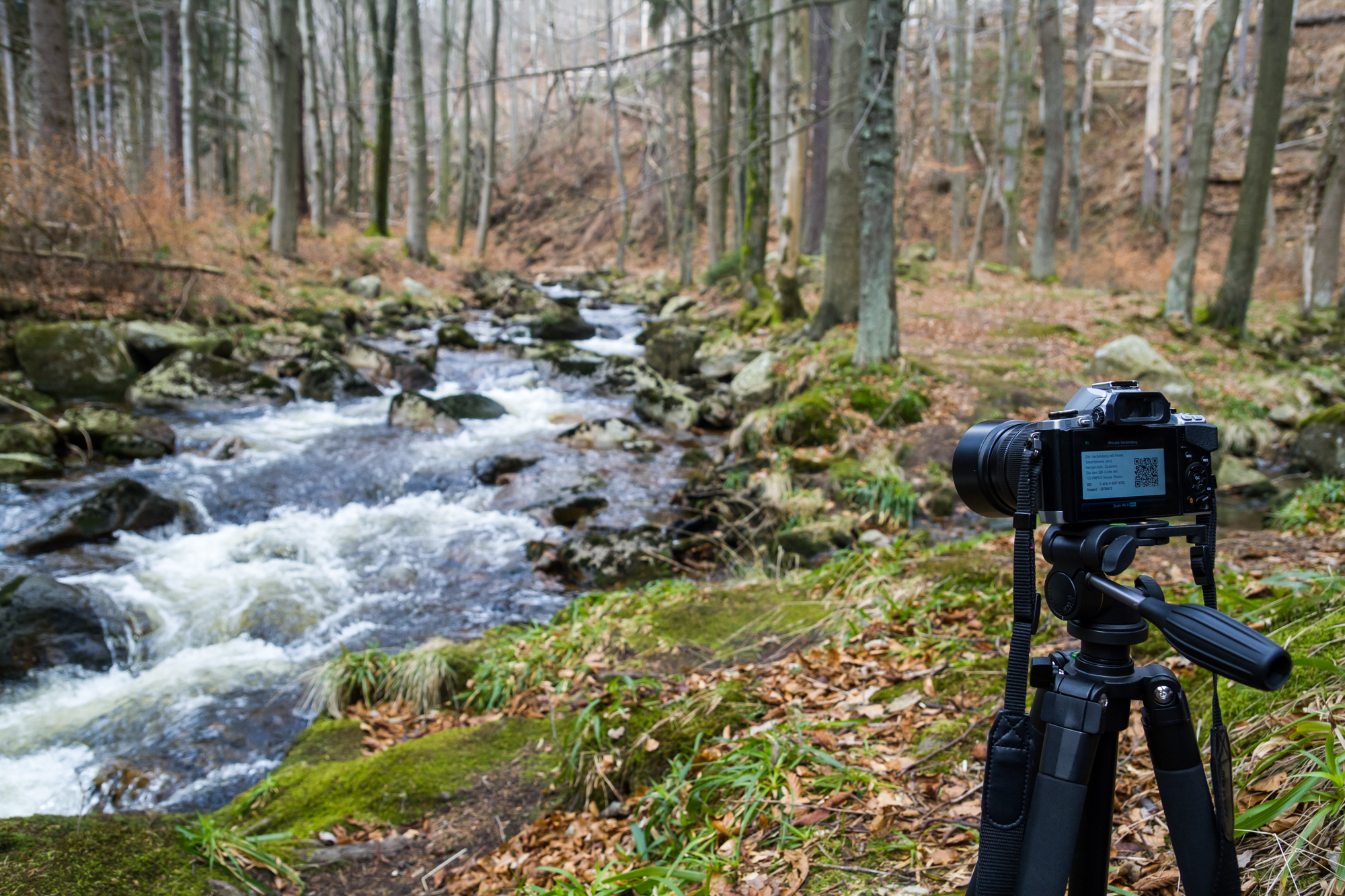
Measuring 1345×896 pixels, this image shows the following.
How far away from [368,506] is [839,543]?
4.45 metres

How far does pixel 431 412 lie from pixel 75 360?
3.98 meters

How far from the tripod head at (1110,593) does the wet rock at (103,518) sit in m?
6.91

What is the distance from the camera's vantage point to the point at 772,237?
22312mm

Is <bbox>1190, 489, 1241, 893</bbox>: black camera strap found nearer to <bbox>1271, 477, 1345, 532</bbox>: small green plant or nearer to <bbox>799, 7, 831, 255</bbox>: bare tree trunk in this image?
<bbox>1271, 477, 1345, 532</bbox>: small green plant

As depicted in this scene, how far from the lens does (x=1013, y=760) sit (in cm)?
116

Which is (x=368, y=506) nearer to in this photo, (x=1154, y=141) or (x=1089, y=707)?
(x=1089, y=707)

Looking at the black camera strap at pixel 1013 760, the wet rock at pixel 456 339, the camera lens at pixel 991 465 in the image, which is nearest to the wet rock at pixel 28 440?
the wet rock at pixel 456 339

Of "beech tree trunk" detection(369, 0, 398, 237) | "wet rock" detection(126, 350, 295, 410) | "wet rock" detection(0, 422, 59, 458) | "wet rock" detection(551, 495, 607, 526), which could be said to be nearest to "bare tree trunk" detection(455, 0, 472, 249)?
"beech tree trunk" detection(369, 0, 398, 237)

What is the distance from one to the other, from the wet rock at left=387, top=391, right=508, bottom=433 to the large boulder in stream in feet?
6.80

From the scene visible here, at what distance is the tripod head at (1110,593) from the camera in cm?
100

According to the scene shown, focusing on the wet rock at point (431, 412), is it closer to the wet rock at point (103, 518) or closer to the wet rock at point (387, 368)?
the wet rock at point (387, 368)

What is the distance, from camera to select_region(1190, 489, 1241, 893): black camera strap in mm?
1114

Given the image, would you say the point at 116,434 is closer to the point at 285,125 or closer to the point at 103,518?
the point at 103,518

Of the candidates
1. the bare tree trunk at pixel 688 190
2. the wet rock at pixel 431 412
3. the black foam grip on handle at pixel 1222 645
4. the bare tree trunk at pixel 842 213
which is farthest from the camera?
the bare tree trunk at pixel 688 190
